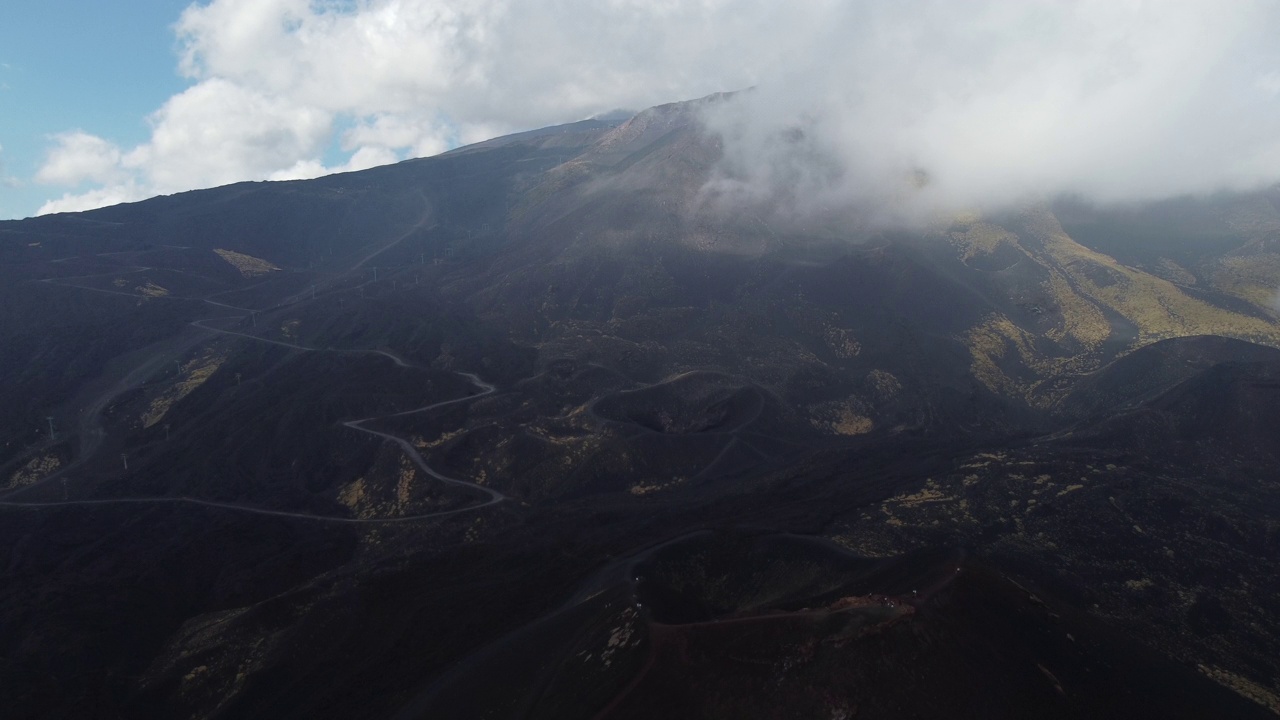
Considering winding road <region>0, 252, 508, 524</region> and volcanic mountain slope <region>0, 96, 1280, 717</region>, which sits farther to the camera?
winding road <region>0, 252, 508, 524</region>

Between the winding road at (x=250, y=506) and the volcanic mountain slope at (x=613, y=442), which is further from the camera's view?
the winding road at (x=250, y=506)

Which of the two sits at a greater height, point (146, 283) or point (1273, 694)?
point (146, 283)

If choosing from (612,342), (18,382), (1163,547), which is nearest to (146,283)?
(18,382)

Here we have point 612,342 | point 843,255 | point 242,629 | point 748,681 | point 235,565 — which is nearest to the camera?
point 748,681

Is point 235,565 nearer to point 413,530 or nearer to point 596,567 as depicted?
point 413,530

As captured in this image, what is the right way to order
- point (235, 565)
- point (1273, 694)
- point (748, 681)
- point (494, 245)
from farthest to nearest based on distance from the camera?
point (494, 245) < point (235, 565) < point (1273, 694) < point (748, 681)

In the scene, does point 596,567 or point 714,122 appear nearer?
point 596,567

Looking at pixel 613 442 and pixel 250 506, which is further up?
pixel 250 506

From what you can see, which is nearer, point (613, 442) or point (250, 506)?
point (250, 506)
